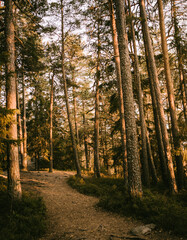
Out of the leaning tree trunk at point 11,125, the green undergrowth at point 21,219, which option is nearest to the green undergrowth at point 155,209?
the green undergrowth at point 21,219

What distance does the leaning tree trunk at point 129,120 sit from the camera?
21.2 ft

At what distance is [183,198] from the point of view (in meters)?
7.12

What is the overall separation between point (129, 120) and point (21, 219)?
5266 mm

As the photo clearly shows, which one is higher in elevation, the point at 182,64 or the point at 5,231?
the point at 182,64

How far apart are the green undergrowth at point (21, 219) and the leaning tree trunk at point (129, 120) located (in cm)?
355

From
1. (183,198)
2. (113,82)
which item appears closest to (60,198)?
(183,198)

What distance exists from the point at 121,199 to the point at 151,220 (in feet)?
6.24

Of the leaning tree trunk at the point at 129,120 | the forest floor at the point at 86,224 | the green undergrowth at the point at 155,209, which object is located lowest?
the forest floor at the point at 86,224

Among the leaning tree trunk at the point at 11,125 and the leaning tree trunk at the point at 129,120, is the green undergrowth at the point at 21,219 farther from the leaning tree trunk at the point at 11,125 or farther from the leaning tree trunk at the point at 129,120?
the leaning tree trunk at the point at 129,120

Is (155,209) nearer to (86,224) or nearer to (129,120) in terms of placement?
(86,224)

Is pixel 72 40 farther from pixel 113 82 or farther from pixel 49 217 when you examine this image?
pixel 49 217

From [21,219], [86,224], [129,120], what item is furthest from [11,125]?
[129,120]

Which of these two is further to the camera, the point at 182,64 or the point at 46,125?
the point at 46,125

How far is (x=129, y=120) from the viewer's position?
22.3 ft
